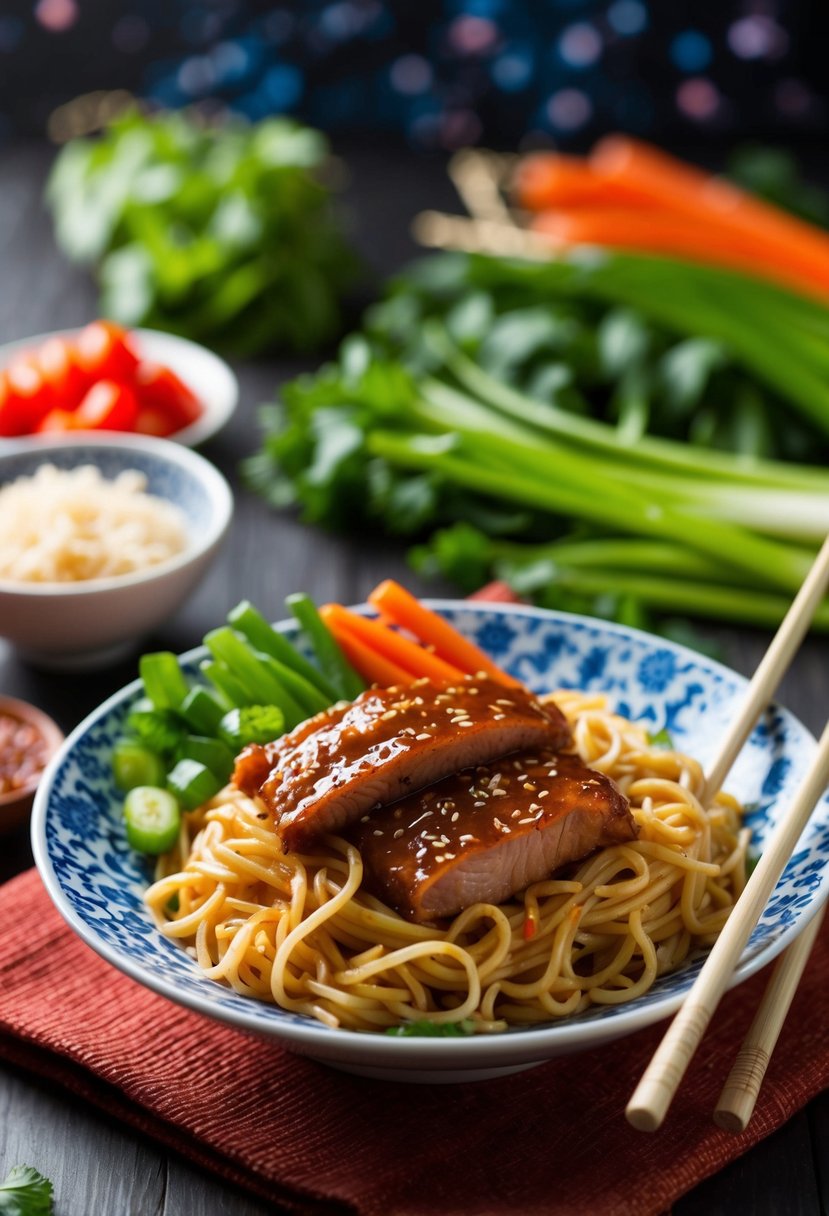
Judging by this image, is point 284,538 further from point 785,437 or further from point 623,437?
Answer: point 785,437

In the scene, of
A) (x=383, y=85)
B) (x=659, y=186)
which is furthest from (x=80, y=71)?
(x=659, y=186)

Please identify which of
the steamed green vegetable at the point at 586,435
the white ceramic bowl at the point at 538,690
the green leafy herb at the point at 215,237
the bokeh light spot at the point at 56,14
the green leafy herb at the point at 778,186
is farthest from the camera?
the bokeh light spot at the point at 56,14

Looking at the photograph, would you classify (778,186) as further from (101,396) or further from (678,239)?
(101,396)

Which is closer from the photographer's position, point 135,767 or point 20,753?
point 135,767

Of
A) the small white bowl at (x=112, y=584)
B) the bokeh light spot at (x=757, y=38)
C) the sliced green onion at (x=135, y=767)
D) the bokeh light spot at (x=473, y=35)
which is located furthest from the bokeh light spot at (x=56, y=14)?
the sliced green onion at (x=135, y=767)

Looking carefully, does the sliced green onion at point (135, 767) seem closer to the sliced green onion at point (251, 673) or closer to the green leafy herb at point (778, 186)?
the sliced green onion at point (251, 673)

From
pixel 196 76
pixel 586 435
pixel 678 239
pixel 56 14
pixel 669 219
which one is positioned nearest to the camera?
pixel 586 435

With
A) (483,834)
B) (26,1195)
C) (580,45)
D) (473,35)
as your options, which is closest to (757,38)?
(580,45)
